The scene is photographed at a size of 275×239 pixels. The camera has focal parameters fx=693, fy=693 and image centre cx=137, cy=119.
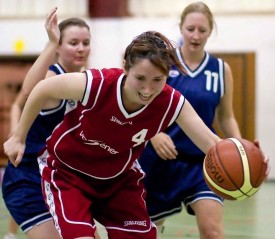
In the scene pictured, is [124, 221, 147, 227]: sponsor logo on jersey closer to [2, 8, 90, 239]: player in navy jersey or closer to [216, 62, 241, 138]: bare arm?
[2, 8, 90, 239]: player in navy jersey

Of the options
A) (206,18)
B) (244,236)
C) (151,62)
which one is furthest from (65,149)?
(244,236)

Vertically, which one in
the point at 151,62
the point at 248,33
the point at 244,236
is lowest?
the point at 244,236

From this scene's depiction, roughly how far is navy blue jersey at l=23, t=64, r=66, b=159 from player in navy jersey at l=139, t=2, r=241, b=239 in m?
0.77

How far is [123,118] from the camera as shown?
3.24m

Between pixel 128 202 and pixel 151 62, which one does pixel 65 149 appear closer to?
pixel 128 202

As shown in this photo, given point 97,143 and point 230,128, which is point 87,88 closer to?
point 97,143

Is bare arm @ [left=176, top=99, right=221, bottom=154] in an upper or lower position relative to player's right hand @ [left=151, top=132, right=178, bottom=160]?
upper

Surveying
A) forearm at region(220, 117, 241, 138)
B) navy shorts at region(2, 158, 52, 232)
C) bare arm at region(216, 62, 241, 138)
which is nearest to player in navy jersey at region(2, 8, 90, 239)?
navy shorts at region(2, 158, 52, 232)

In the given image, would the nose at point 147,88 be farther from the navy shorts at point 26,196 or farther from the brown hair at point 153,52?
the navy shorts at point 26,196

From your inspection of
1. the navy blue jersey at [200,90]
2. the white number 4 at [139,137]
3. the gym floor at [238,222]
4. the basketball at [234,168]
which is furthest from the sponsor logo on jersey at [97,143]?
the gym floor at [238,222]

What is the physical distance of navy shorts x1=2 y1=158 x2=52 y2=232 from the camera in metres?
3.69

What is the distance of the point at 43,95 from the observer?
3252 millimetres

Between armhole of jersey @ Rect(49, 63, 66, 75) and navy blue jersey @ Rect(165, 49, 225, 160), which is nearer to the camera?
armhole of jersey @ Rect(49, 63, 66, 75)

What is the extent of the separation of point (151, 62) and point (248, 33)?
8130 mm
